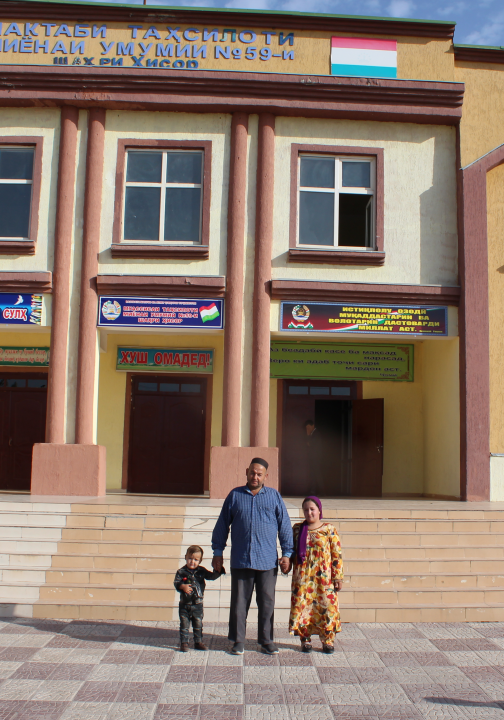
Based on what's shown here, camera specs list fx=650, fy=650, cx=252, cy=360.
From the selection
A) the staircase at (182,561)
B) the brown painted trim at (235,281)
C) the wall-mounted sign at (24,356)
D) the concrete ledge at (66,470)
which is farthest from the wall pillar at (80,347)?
the wall-mounted sign at (24,356)

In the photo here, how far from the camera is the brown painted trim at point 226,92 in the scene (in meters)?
10.9

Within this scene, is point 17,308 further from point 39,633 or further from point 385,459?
point 385,459

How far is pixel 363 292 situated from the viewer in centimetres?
1085

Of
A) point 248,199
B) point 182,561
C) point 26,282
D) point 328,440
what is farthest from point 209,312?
point 182,561

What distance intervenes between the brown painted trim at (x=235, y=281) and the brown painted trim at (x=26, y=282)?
298 cm

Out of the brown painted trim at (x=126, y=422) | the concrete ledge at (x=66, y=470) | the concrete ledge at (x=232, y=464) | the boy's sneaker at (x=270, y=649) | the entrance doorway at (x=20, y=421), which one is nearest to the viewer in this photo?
the boy's sneaker at (x=270, y=649)

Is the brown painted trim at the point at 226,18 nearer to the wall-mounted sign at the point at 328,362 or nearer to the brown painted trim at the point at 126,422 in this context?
the wall-mounted sign at the point at 328,362

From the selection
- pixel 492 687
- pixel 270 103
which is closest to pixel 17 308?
pixel 270 103

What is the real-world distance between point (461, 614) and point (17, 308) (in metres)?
8.06

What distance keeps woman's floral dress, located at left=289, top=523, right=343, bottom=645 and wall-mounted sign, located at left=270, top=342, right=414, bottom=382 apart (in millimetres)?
6733

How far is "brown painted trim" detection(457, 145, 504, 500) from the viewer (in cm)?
1054

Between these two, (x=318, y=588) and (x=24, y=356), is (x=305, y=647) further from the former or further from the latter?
(x=24, y=356)

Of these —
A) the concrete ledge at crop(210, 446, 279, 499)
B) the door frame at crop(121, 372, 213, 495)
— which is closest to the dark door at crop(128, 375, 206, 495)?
the door frame at crop(121, 372, 213, 495)

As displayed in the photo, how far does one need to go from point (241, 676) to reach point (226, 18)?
1035 cm
